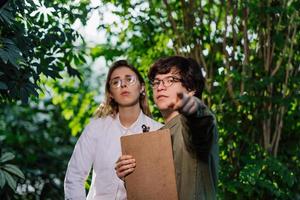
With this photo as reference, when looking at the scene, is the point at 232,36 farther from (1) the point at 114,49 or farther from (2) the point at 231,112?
(1) the point at 114,49

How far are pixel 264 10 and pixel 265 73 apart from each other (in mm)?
529

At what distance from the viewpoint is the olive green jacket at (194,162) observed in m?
1.92

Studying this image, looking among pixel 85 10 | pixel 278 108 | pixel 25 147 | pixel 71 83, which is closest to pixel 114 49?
pixel 71 83

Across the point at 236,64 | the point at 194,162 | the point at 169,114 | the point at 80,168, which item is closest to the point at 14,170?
the point at 80,168

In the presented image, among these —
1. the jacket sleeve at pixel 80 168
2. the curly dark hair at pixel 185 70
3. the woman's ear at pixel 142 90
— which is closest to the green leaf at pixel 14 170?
the jacket sleeve at pixel 80 168

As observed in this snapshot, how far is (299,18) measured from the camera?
456 cm

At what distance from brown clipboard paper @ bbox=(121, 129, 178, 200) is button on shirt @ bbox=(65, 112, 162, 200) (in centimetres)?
79

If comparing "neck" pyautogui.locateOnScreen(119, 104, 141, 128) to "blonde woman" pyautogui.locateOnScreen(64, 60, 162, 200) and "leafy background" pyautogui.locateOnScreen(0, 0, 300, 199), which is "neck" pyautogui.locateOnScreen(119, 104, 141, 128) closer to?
"blonde woman" pyautogui.locateOnScreen(64, 60, 162, 200)

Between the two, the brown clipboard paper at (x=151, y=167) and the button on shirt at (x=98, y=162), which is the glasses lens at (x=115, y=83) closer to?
the button on shirt at (x=98, y=162)

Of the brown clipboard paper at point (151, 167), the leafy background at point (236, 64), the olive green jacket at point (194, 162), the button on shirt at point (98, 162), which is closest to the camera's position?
the olive green jacket at point (194, 162)

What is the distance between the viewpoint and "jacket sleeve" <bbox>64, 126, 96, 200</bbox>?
2943 millimetres

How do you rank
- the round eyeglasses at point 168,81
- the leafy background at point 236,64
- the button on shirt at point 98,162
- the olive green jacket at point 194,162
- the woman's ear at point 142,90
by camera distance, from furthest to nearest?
the leafy background at point 236,64 < the woman's ear at point 142,90 < the button on shirt at point 98,162 < the round eyeglasses at point 168,81 < the olive green jacket at point 194,162

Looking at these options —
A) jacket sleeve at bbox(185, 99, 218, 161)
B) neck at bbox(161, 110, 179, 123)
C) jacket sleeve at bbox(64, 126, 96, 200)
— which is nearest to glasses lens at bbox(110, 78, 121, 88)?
jacket sleeve at bbox(64, 126, 96, 200)

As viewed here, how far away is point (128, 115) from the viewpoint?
3.12 m
